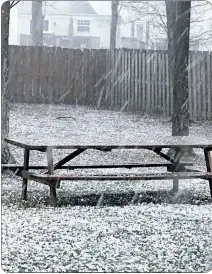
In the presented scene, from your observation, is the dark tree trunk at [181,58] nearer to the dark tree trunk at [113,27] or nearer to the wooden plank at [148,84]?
the wooden plank at [148,84]

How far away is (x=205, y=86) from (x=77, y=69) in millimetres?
4039

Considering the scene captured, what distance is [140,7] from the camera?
56.4 feet

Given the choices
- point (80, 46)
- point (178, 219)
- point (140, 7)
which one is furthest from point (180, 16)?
point (140, 7)

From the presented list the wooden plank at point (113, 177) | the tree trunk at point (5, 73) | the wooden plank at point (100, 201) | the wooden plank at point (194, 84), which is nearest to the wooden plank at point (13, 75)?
the wooden plank at point (194, 84)

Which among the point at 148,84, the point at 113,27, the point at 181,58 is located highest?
the point at 113,27

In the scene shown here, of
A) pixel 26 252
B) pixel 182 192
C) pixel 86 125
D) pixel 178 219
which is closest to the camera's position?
pixel 26 252

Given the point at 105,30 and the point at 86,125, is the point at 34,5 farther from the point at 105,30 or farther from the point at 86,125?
the point at 105,30

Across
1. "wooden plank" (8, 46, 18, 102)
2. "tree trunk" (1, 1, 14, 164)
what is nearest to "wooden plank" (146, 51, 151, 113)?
"wooden plank" (8, 46, 18, 102)

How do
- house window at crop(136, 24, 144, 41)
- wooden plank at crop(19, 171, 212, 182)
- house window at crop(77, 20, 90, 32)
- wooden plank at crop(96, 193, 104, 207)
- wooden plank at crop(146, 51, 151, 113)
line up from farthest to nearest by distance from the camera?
house window at crop(136, 24, 144, 41) < wooden plank at crop(146, 51, 151, 113) < house window at crop(77, 20, 90, 32) < wooden plank at crop(96, 193, 104, 207) < wooden plank at crop(19, 171, 212, 182)

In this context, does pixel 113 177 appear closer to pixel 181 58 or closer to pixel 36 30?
pixel 181 58

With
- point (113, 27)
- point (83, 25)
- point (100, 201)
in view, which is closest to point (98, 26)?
point (83, 25)

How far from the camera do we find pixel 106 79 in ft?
50.5

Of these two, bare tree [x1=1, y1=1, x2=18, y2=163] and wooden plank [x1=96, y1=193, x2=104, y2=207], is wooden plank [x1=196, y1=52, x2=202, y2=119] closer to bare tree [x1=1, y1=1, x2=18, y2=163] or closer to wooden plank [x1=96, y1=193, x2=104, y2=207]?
bare tree [x1=1, y1=1, x2=18, y2=163]

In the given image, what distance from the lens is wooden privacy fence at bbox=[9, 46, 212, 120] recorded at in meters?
13.0
